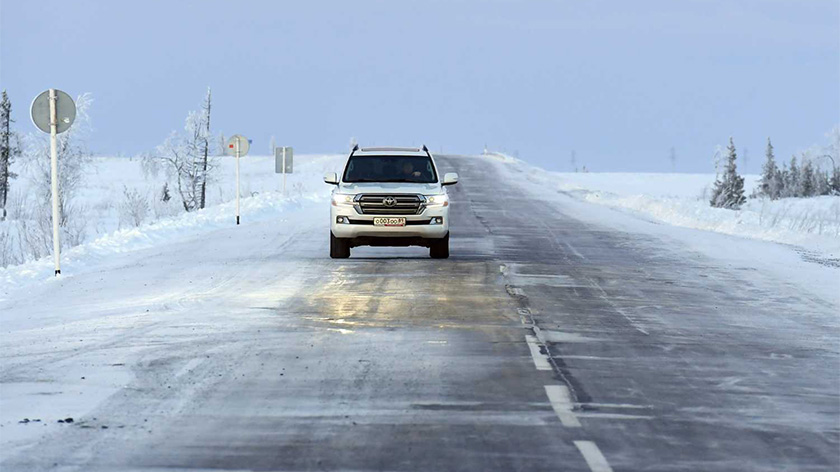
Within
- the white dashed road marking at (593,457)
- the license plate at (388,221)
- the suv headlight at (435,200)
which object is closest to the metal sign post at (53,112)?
the license plate at (388,221)

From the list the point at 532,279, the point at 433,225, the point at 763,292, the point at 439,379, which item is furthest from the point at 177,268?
the point at 439,379

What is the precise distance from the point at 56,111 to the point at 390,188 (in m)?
5.81

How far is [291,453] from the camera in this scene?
6672mm

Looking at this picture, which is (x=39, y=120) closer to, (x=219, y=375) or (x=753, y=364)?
(x=219, y=375)

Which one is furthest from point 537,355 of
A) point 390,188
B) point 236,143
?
point 236,143

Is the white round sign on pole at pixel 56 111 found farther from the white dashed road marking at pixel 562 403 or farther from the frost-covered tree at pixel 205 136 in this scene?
the frost-covered tree at pixel 205 136

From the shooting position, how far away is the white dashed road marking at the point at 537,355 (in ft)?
32.3

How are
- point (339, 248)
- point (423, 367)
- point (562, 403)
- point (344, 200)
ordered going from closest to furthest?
point (562, 403) → point (423, 367) → point (344, 200) → point (339, 248)

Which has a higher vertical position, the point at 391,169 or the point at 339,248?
the point at 391,169

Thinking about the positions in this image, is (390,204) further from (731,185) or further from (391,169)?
(731,185)

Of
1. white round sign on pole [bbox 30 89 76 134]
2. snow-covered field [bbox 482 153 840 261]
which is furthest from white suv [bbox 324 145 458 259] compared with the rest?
snow-covered field [bbox 482 153 840 261]

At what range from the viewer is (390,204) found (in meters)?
20.3

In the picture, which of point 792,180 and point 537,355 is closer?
point 537,355

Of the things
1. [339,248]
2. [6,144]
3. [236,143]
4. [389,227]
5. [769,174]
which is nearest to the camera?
[389,227]
